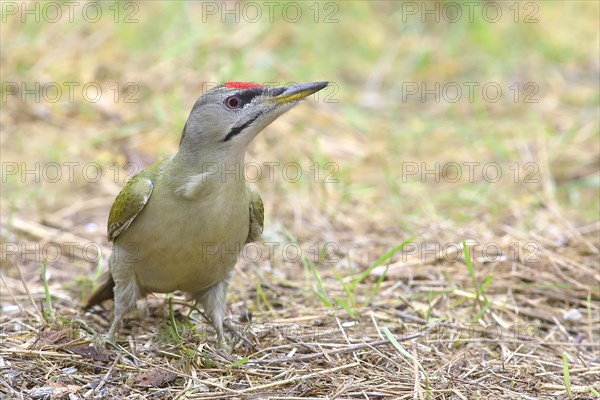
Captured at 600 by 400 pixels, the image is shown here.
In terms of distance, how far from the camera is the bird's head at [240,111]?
450 centimetres

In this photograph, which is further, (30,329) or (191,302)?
(191,302)

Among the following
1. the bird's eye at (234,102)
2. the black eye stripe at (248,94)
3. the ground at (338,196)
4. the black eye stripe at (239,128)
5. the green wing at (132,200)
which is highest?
the black eye stripe at (248,94)

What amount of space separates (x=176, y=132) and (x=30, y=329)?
3815 millimetres

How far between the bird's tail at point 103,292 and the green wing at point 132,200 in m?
0.42

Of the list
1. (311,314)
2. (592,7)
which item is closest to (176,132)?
(311,314)

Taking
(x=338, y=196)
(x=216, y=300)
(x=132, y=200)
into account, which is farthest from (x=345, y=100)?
(x=132, y=200)

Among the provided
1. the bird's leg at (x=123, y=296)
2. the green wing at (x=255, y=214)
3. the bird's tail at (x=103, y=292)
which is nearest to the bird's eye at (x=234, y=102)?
the green wing at (x=255, y=214)

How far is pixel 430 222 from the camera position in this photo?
6902 mm

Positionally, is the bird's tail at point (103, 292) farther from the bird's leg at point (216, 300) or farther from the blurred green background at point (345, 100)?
the blurred green background at point (345, 100)

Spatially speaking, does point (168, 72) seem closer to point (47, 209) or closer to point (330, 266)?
point (47, 209)

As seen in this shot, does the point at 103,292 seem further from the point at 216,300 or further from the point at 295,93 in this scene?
the point at 295,93

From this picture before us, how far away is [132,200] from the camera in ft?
15.2

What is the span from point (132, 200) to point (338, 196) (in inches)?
131

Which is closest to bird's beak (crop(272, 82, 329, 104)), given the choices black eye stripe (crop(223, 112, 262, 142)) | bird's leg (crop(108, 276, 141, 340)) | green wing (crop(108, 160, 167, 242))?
black eye stripe (crop(223, 112, 262, 142))
